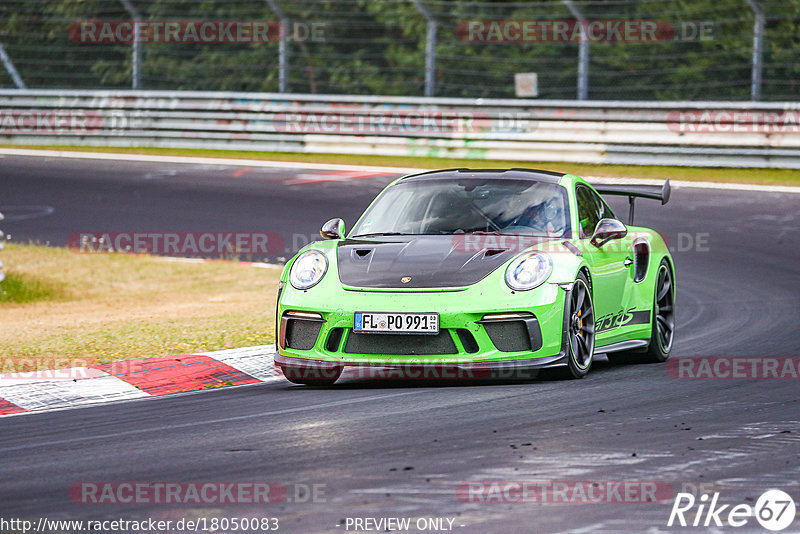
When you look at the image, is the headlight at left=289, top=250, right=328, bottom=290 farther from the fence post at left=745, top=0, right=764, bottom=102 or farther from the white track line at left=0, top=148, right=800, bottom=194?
the fence post at left=745, top=0, right=764, bottom=102

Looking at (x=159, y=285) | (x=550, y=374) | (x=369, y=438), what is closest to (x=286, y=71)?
(x=159, y=285)

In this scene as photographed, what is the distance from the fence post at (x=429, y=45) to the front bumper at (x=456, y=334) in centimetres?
1482

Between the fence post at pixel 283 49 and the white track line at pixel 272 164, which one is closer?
the white track line at pixel 272 164

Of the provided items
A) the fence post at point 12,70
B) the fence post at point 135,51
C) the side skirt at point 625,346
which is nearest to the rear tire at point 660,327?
the side skirt at point 625,346

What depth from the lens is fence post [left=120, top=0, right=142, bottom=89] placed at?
24.2 metres

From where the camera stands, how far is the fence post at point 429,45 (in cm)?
2208

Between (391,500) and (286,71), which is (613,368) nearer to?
(391,500)

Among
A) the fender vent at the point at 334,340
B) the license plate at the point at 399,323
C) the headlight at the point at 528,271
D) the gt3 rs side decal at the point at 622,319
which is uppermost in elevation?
the headlight at the point at 528,271

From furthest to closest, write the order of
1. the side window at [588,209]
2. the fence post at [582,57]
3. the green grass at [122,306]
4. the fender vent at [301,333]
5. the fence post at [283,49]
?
1. the fence post at [283,49]
2. the fence post at [582,57]
3. the green grass at [122,306]
4. the side window at [588,209]
5. the fender vent at [301,333]

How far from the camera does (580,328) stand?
8094 millimetres

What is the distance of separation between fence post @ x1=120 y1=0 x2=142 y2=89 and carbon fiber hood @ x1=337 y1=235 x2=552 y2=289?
55.5ft

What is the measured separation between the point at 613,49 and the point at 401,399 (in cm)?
1611

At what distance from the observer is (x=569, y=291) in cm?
783

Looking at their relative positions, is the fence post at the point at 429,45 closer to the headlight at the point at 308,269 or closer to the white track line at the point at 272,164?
the white track line at the point at 272,164
